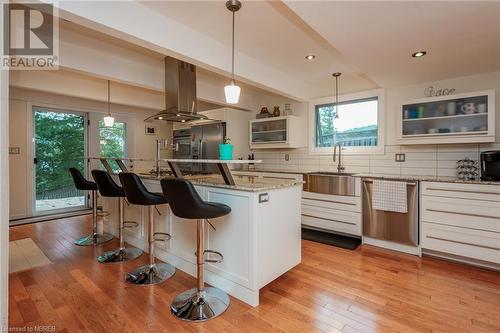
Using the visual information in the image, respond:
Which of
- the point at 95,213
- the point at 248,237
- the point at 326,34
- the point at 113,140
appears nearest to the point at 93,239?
the point at 95,213

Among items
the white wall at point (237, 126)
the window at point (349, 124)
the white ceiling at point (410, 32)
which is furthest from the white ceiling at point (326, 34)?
the white wall at point (237, 126)

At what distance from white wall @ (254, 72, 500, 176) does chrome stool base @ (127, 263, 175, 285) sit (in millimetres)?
2974

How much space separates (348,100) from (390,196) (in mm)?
1815

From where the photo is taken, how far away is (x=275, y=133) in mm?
4637

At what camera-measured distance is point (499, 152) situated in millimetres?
2695

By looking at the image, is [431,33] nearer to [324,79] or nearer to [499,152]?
[499,152]

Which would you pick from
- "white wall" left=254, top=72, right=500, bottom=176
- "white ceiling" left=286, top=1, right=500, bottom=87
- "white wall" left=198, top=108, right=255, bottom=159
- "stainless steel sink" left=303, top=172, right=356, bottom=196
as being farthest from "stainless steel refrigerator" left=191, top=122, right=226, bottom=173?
"white ceiling" left=286, top=1, right=500, bottom=87

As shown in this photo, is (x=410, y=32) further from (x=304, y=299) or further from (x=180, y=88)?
(x=180, y=88)

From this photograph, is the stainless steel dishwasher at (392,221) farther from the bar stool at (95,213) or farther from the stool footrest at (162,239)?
the bar stool at (95,213)

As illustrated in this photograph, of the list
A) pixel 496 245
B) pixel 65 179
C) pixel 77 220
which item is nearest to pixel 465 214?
pixel 496 245

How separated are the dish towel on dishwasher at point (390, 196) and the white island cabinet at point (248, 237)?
1.33 m

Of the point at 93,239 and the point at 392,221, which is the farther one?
the point at 93,239

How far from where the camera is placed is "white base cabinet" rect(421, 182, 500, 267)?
253 centimetres

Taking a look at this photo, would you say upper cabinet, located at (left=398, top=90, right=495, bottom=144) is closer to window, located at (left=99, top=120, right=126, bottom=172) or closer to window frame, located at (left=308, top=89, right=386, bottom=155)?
window frame, located at (left=308, top=89, right=386, bottom=155)
